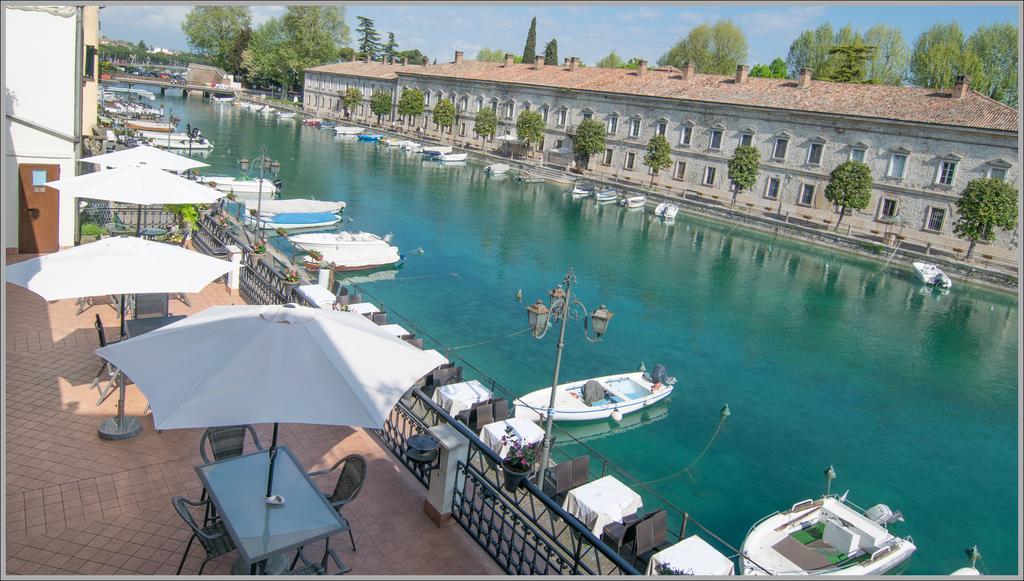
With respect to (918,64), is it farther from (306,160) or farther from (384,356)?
(384,356)

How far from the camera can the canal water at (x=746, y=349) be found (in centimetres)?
1476

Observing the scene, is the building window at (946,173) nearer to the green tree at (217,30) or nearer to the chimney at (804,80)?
the chimney at (804,80)

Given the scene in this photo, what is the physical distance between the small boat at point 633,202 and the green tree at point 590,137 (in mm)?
8273

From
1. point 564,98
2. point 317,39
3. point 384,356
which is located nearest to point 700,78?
point 564,98

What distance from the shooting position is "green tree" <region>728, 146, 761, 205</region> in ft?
148

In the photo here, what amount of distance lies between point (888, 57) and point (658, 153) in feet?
115

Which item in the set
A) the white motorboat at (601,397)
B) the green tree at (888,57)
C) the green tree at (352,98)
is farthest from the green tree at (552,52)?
the white motorboat at (601,397)

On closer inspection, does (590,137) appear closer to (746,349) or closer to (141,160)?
(746,349)

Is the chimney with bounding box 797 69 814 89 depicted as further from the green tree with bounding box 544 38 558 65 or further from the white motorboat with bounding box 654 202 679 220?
the green tree with bounding box 544 38 558 65

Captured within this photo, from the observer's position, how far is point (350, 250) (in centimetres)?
2652

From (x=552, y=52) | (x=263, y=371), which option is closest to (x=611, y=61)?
(x=552, y=52)

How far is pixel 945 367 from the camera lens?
23.6 metres

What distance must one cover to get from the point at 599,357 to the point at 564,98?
42.0 meters

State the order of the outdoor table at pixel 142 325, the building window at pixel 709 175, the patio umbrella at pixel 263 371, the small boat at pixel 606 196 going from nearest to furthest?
the patio umbrella at pixel 263 371 < the outdoor table at pixel 142 325 < the small boat at pixel 606 196 < the building window at pixel 709 175
